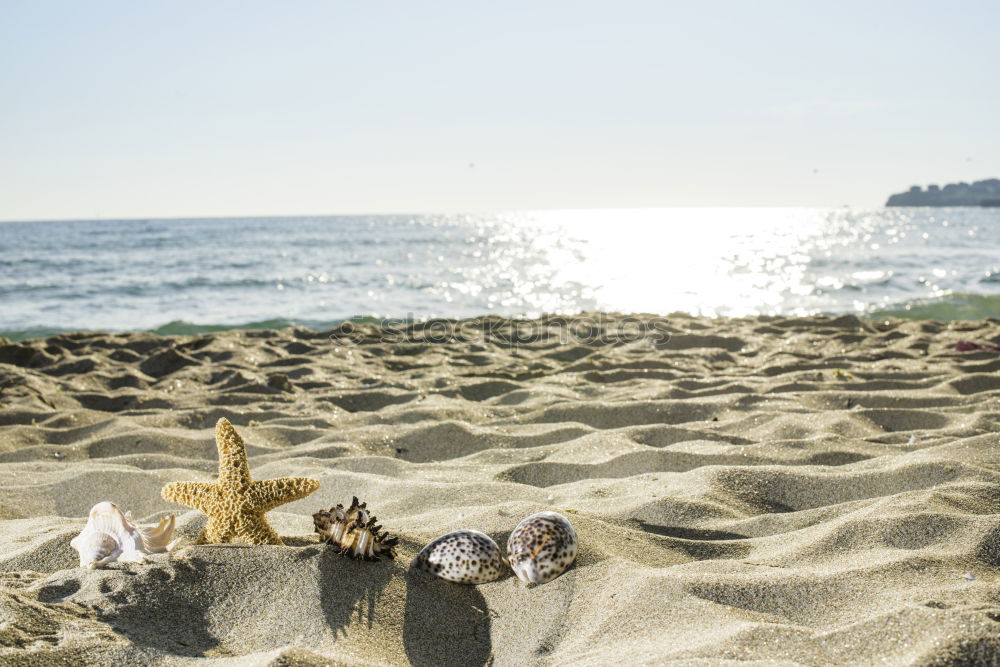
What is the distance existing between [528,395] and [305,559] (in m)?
3.30

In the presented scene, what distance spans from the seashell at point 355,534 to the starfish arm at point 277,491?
97mm

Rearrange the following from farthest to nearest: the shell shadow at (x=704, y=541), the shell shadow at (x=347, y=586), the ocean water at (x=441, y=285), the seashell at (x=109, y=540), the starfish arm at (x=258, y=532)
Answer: the ocean water at (x=441, y=285)
the shell shadow at (x=704, y=541)
the starfish arm at (x=258, y=532)
the seashell at (x=109, y=540)
the shell shadow at (x=347, y=586)

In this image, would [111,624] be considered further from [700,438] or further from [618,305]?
[618,305]

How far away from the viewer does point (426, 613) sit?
2104mm

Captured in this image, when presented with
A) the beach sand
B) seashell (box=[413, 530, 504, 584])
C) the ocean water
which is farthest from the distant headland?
seashell (box=[413, 530, 504, 584])

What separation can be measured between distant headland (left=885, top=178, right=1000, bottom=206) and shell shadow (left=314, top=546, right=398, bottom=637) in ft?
469

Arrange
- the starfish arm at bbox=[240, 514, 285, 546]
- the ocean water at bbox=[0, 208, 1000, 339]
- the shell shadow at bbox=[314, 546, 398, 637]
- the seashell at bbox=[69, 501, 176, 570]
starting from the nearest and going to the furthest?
1. the shell shadow at bbox=[314, 546, 398, 637]
2. the seashell at bbox=[69, 501, 176, 570]
3. the starfish arm at bbox=[240, 514, 285, 546]
4. the ocean water at bbox=[0, 208, 1000, 339]

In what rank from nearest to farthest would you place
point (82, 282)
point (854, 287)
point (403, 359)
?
point (403, 359) < point (854, 287) < point (82, 282)

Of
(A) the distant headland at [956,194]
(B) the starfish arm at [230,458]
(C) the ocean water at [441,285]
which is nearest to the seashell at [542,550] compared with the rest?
(B) the starfish arm at [230,458]

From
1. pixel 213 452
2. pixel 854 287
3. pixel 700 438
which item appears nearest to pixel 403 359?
pixel 213 452

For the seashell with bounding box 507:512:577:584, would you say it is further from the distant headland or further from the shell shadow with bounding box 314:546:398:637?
the distant headland

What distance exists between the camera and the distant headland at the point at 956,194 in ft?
411

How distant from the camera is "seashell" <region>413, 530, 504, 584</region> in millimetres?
2236

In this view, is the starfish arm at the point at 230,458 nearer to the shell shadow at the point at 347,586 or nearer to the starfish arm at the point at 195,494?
the starfish arm at the point at 195,494
